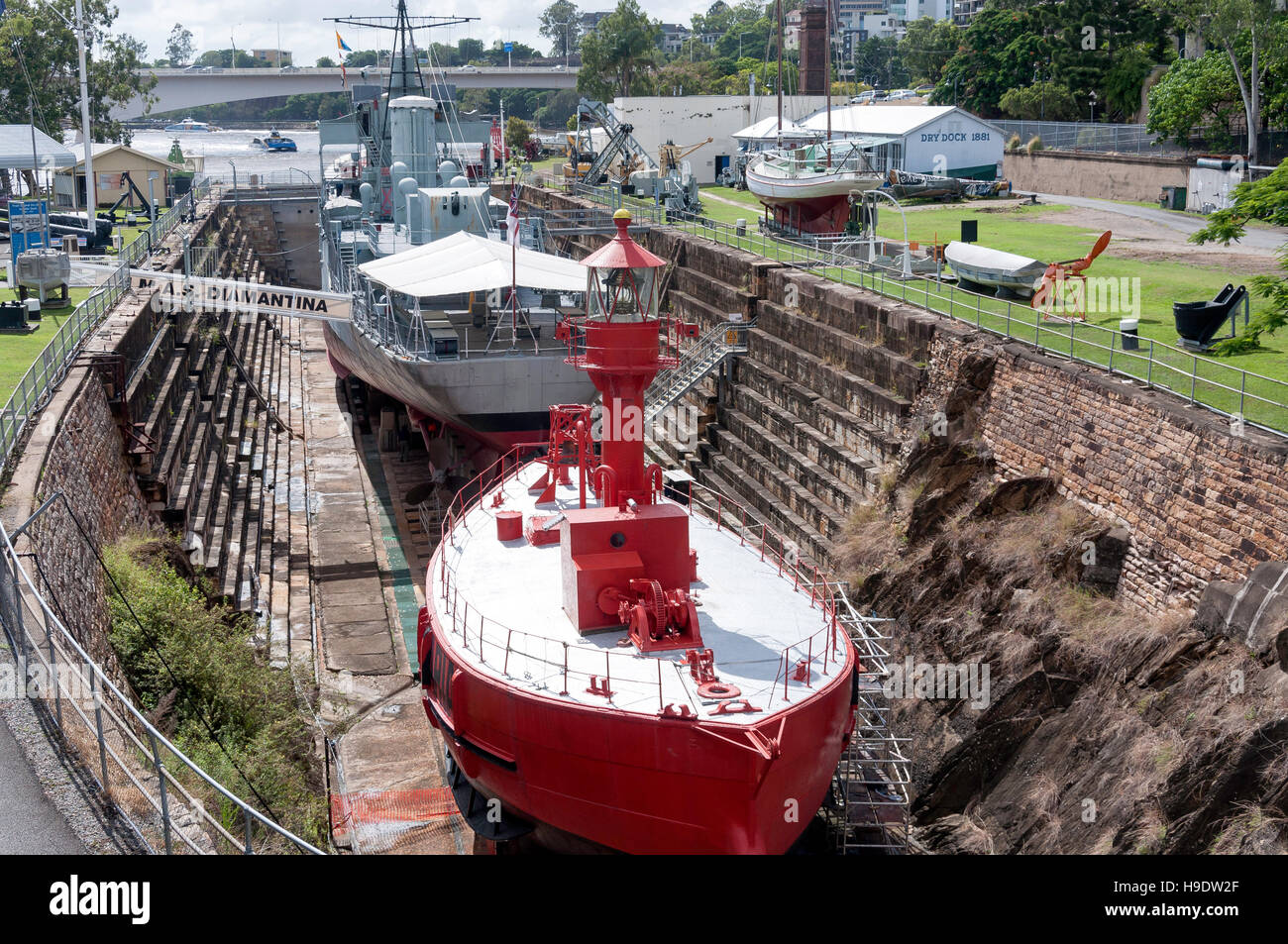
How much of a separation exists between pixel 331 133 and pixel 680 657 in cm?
4530

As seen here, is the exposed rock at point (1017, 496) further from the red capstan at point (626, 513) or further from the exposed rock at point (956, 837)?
the red capstan at point (626, 513)

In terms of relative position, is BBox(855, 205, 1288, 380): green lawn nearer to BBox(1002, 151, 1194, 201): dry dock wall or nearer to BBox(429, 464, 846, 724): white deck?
BBox(1002, 151, 1194, 201): dry dock wall

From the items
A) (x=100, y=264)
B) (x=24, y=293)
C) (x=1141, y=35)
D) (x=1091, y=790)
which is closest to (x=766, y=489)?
(x=1091, y=790)

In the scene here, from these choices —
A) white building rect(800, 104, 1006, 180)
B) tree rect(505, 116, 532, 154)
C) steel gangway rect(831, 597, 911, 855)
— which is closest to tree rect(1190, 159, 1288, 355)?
steel gangway rect(831, 597, 911, 855)

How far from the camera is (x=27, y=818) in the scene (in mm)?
11062

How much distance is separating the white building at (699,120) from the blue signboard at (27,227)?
120 feet

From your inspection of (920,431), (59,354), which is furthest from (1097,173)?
(59,354)

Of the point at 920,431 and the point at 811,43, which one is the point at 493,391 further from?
the point at 811,43

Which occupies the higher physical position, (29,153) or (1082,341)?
(29,153)

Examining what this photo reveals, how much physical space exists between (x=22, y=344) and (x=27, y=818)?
19.8m

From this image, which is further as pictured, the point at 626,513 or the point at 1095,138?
the point at 1095,138

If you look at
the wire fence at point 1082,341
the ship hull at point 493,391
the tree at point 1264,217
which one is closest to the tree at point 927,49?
the wire fence at point 1082,341

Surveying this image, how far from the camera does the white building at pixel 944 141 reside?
2098 inches

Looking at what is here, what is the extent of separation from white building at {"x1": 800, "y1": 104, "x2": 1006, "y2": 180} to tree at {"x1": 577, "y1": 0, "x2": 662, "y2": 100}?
1715 inches
